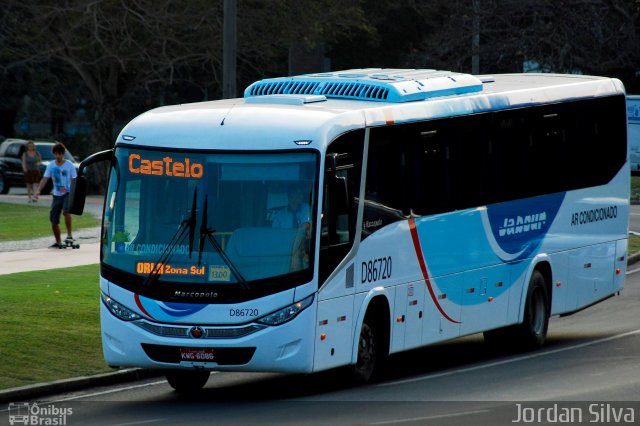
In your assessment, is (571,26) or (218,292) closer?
(218,292)

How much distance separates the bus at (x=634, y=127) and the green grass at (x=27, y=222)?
22.8m

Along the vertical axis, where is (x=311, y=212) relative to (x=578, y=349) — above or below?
above

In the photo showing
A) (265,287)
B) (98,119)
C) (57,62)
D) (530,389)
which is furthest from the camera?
(57,62)

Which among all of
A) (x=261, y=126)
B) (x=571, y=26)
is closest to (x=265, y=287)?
Answer: (x=261, y=126)

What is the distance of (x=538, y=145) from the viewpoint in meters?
18.6

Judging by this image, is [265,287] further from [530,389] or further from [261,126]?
[530,389]

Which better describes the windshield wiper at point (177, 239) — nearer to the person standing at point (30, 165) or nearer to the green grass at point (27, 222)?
the green grass at point (27, 222)

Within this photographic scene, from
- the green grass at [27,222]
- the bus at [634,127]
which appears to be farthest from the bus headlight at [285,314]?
the bus at [634,127]

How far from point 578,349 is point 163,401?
19.8 feet

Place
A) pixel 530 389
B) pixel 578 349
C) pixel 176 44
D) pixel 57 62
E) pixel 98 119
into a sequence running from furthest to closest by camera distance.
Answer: pixel 57 62 → pixel 98 119 → pixel 176 44 → pixel 578 349 → pixel 530 389

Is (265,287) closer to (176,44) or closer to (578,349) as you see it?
(578,349)

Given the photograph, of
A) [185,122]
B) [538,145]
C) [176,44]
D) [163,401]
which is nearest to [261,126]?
[185,122]

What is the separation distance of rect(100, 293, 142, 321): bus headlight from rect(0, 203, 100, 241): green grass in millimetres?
16720

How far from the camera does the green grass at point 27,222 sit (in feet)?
104
